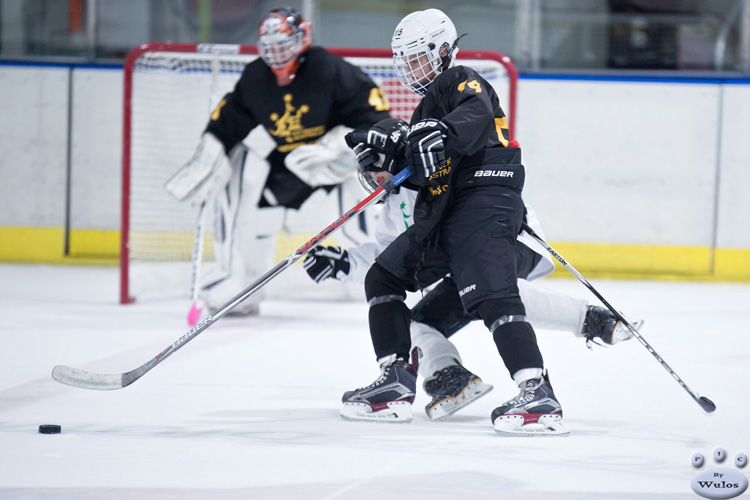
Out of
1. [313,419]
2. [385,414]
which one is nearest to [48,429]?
[313,419]

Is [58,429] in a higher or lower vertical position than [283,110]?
lower

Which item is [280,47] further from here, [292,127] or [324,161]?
[324,161]

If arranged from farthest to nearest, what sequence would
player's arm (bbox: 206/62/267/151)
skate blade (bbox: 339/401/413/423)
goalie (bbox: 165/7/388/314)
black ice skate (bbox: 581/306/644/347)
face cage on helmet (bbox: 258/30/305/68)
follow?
player's arm (bbox: 206/62/267/151) < goalie (bbox: 165/7/388/314) < face cage on helmet (bbox: 258/30/305/68) < black ice skate (bbox: 581/306/644/347) < skate blade (bbox: 339/401/413/423)

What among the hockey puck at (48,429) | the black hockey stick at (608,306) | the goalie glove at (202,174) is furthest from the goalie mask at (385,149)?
the goalie glove at (202,174)

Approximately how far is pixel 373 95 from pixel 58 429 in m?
2.29

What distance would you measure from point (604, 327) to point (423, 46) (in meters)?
0.85

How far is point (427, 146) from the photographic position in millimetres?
2357

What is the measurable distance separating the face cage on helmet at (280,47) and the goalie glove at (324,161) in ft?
1.14

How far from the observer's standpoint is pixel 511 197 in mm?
2525

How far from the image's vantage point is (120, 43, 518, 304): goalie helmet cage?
4.79 m

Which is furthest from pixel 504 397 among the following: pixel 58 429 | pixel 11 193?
pixel 11 193

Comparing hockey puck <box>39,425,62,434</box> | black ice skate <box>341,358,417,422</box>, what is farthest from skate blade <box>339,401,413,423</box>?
hockey puck <box>39,425,62,434</box>

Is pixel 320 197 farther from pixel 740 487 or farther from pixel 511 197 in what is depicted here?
pixel 740 487

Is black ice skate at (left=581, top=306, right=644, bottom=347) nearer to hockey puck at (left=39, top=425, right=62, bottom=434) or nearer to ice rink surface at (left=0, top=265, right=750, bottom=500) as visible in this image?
ice rink surface at (left=0, top=265, right=750, bottom=500)
